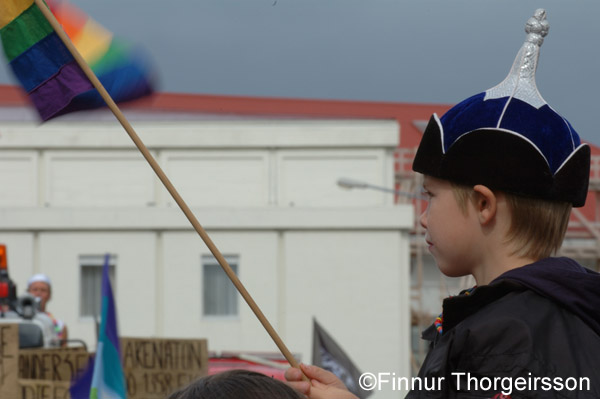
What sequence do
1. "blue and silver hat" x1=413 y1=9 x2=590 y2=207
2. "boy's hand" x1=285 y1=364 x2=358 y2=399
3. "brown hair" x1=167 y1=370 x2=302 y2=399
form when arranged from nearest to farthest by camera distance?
"brown hair" x1=167 y1=370 x2=302 y2=399
"boy's hand" x1=285 y1=364 x2=358 y2=399
"blue and silver hat" x1=413 y1=9 x2=590 y2=207

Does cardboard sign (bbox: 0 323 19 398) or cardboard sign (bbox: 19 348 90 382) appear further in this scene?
cardboard sign (bbox: 19 348 90 382)

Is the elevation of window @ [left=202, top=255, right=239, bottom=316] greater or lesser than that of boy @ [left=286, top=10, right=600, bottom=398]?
lesser

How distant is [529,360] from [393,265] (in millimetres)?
26066

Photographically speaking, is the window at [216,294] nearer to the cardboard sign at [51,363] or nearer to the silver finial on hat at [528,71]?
the cardboard sign at [51,363]

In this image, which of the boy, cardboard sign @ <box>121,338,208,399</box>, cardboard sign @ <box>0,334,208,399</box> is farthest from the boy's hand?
cardboard sign @ <box>121,338,208,399</box>

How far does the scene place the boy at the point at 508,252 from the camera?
2207 millimetres

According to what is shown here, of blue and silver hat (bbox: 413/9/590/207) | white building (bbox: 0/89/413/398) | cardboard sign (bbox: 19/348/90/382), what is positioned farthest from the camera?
white building (bbox: 0/89/413/398)

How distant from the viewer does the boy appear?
7.24 feet

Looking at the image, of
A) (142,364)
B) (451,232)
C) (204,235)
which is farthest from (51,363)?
(451,232)

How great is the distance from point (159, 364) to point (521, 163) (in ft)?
17.4

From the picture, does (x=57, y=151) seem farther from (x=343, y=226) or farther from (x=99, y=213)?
(x=343, y=226)

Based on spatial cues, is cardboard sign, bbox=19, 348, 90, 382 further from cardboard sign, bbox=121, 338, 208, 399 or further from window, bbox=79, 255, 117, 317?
window, bbox=79, 255, 117, 317

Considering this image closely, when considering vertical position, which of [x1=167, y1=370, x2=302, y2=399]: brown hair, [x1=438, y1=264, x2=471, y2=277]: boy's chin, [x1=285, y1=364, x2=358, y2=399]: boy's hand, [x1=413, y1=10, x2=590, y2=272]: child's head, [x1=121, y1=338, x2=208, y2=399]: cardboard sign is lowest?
[x1=121, y1=338, x2=208, y2=399]: cardboard sign

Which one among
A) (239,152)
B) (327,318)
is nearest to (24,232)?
(239,152)
